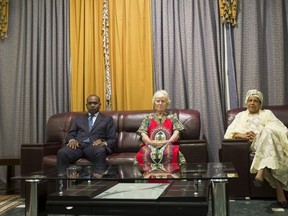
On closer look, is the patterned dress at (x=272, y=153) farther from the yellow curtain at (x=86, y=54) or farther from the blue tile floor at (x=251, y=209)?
the yellow curtain at (x=86, y=54)

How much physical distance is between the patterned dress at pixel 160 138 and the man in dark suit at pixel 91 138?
40 centimetres

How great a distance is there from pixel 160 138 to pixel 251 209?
1.08m

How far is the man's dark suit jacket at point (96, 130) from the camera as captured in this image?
12.5 feet

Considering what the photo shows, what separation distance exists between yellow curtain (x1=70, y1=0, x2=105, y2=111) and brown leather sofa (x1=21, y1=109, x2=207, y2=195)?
16.3 inches

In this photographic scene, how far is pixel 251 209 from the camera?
2867 millimetres

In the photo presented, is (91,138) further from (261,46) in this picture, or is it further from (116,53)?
(261,46)

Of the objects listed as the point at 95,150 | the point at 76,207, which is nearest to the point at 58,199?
the point at 76,207

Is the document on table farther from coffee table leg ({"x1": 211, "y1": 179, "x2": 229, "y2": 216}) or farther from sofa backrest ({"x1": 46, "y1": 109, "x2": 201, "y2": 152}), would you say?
sofa backrest ({"x1": 46, "y1": 109, "x2": 201, "y2": 152})

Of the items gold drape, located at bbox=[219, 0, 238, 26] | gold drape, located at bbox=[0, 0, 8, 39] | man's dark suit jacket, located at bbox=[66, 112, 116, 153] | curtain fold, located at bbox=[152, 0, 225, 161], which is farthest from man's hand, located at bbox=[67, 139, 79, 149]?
gold drape, located at bbox=[219, 0, 238, 26]

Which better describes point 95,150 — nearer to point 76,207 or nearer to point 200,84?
point 76,207

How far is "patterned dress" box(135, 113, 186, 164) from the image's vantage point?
3.19 m

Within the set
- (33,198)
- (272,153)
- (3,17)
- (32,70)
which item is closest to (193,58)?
(272,153)

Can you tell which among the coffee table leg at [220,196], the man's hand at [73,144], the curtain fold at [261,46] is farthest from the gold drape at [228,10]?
the coffee table leg at [220,196]

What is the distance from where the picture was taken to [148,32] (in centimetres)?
439
